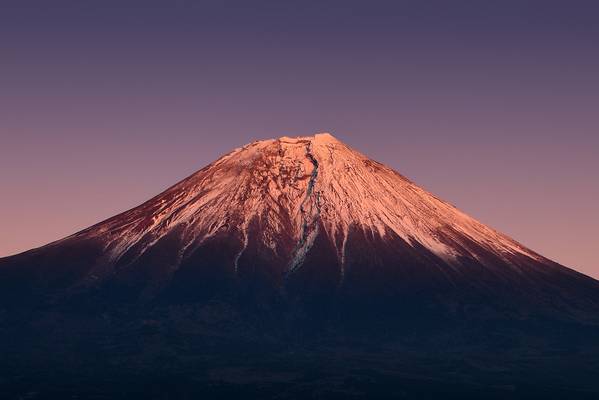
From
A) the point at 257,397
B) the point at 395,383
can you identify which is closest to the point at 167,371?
the point at 257,397

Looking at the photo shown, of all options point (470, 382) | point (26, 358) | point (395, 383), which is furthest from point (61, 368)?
point (470, 382)

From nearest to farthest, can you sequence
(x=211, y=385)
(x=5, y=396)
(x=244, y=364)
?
(x=5, y=396) < (x=211, y=385) < (x=244, y=364)

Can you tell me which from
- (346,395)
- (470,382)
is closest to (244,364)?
(346,395)

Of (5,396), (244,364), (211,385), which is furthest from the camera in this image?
(244,364)

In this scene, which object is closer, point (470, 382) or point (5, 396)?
point (5, 396)

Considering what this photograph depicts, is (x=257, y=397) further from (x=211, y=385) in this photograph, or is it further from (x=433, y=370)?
(x=433, y=370)

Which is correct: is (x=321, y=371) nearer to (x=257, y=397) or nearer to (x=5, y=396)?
(x=257, y=397)

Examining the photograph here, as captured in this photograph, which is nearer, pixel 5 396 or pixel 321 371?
pixel 5 396
